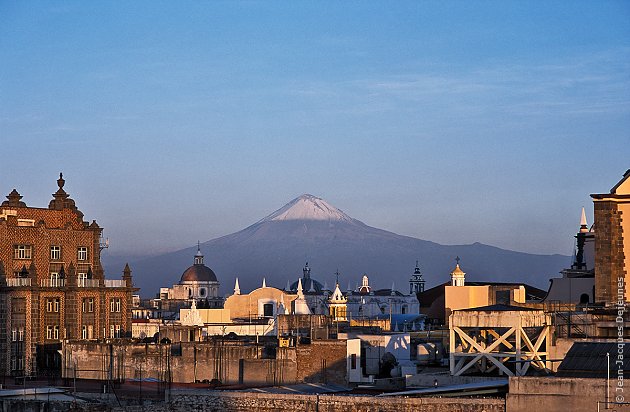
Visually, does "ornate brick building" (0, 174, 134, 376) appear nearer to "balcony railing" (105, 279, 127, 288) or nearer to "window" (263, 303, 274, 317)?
"balcony railing" (105, 279, 127, 288)

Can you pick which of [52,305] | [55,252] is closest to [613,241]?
[52,305]

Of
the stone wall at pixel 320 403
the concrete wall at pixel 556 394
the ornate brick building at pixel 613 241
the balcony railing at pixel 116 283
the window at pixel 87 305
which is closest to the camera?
the concrete wall at pixel 556 394

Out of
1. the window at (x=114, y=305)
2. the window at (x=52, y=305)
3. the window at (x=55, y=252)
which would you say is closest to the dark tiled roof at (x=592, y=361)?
the window at (x=52, y=305)

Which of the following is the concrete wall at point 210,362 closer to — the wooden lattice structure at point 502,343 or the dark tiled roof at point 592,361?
the wooden lattice structure at point 502,343

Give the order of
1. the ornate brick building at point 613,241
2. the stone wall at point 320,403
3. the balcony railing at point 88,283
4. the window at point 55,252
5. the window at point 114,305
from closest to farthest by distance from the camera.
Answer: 1. the stone wall at point 320,403
2. the ornate brick building at point 613,241
3. the balcony railing at point 88,283
4. the window at point 114,305
5. the window at point 55,252

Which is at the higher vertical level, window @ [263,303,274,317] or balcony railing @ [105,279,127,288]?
balcony railing @ [105,279,127,288]

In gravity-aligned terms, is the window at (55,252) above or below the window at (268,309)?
above

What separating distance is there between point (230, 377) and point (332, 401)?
14.3m

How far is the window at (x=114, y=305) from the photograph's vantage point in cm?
8475

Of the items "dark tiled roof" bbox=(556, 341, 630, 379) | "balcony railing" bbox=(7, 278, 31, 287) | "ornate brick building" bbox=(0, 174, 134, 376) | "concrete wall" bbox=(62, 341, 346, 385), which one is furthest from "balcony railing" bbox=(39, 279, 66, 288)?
"dark tiled roof" bbox=(556, 341, 630, 379)

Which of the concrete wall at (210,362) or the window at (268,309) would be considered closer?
the concrete wall at (210,362)

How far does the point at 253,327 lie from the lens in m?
96.1

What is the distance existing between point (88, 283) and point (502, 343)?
3288cm

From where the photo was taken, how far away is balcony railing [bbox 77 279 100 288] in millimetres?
83938
